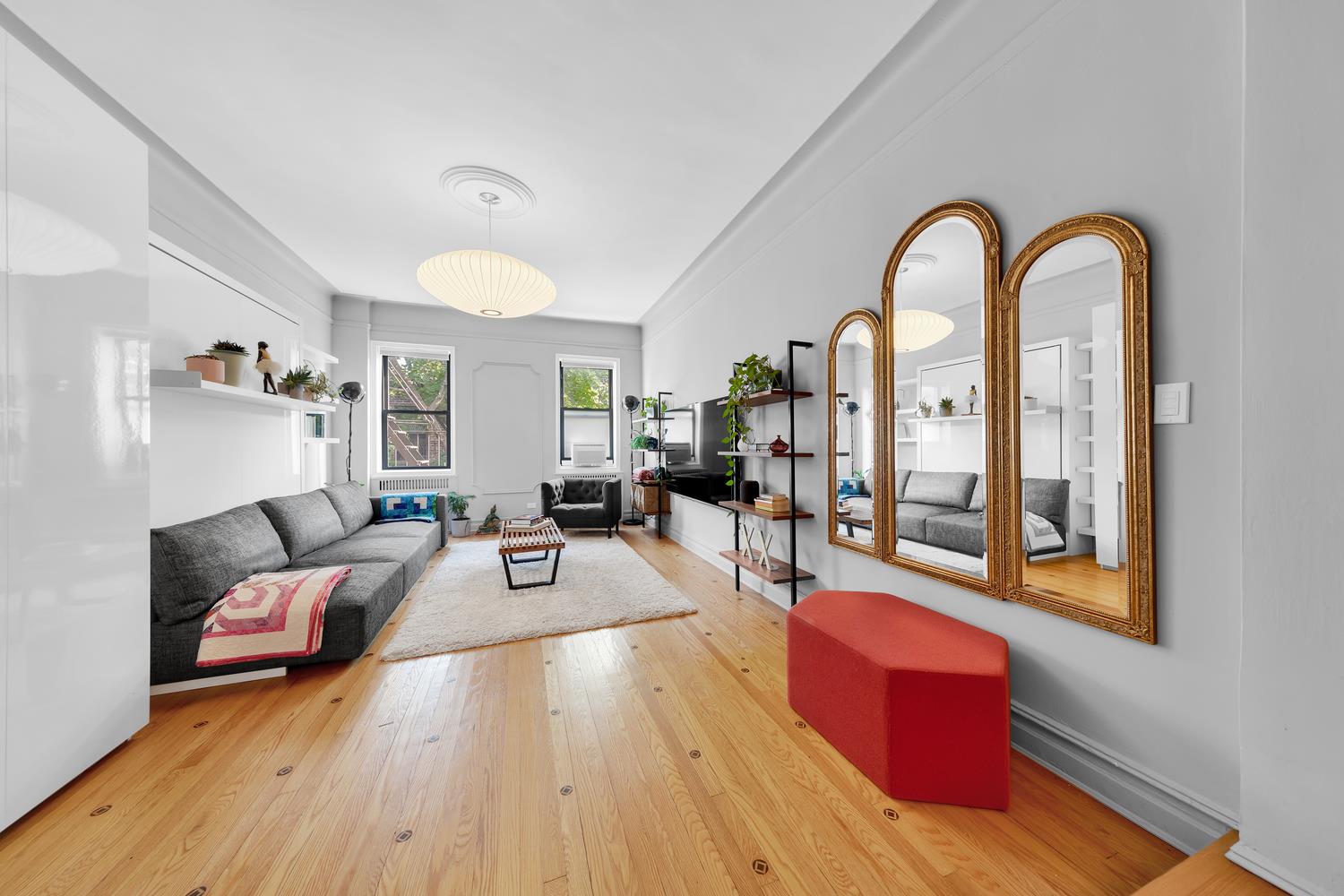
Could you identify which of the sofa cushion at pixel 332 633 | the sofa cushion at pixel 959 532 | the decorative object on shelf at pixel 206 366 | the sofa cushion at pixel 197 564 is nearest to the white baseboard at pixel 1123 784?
the sofa cushion at pixel 959 532

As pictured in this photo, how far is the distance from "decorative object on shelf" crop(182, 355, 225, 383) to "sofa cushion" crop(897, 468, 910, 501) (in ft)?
13.1

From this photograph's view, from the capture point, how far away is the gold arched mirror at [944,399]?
5.87ft

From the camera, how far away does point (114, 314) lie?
1.73 meters

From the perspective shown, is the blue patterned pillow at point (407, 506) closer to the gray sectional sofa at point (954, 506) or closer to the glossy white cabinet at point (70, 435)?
the glossy white cabinet at point (70, 435)

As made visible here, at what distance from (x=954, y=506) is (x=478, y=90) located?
10.2ft

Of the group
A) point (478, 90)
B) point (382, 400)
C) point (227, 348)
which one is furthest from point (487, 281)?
point (382, 400)

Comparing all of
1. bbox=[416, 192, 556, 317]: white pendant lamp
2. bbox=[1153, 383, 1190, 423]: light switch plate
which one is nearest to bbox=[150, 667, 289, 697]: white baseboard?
bbox=[416, 192, 556, 317]: white pendant lamp

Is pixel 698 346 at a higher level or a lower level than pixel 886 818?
higher

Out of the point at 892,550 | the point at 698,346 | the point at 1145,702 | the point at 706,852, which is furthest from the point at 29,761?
the point at 698,346

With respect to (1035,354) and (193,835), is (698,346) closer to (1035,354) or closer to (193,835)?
(1035,354)

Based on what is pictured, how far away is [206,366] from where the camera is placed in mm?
2670

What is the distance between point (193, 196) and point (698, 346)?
406 centimetres

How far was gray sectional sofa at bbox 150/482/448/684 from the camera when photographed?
2135 millimetres

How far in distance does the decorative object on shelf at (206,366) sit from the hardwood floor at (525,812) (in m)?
1.80
